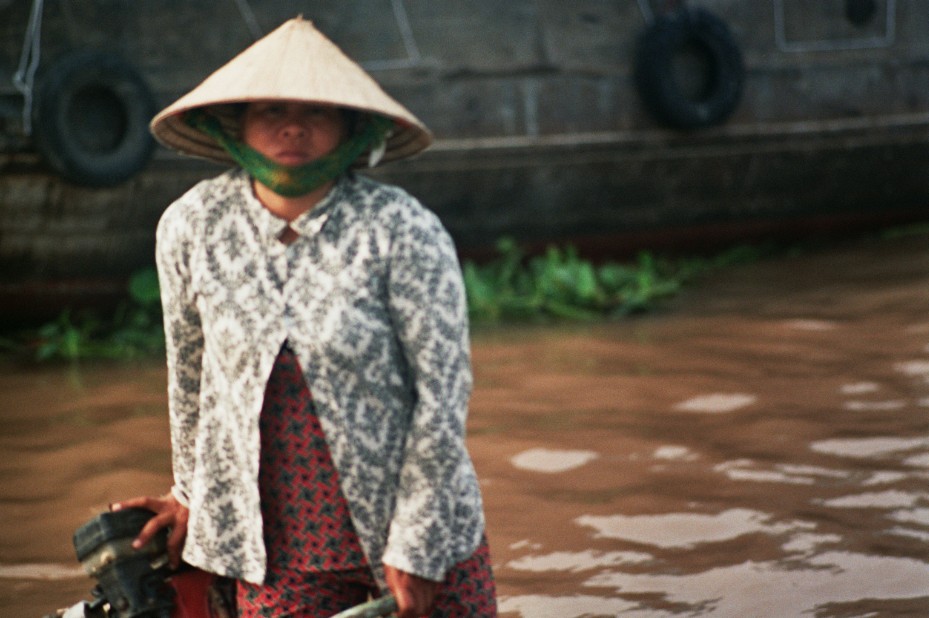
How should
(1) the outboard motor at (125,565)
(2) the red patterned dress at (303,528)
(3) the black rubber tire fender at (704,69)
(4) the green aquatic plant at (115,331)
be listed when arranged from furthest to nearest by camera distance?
(3) the black rubber tire fender at (704,69)
(4) the green aquatic plant at (115,331)
(1) the outboard motor at (125,565)
(2) the red patterned dress at (303,528)

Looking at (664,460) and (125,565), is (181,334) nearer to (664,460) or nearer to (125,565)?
(125,565)

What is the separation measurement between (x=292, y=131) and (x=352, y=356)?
0.41 metres

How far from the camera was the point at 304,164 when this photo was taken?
2105 mm

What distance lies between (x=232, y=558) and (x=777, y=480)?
2.28 m

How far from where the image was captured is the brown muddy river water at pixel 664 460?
129 inches

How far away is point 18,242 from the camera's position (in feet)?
21.2

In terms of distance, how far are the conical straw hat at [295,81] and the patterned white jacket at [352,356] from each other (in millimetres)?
167

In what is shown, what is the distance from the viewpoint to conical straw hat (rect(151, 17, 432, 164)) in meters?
2.07

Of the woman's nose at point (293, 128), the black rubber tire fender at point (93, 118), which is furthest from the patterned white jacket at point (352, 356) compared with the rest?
the black rubber tire fender at point (93, 118)

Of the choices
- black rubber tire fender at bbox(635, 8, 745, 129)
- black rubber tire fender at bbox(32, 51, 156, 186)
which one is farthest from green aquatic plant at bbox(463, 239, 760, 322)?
black rubber tire fender at bbox(32, 51, 156, 186)

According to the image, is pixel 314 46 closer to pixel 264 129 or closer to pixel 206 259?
pixel 264 129

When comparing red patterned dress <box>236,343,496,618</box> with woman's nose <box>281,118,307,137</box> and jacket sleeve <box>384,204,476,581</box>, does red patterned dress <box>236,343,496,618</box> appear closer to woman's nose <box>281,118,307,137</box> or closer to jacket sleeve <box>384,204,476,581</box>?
jacket sleeve <box>384,204,476,581</box>

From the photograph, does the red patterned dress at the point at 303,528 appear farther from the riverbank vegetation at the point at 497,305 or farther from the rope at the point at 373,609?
the riverbank vegetation at the point at 497,305

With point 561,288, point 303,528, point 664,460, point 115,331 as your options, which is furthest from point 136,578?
point 561,288
